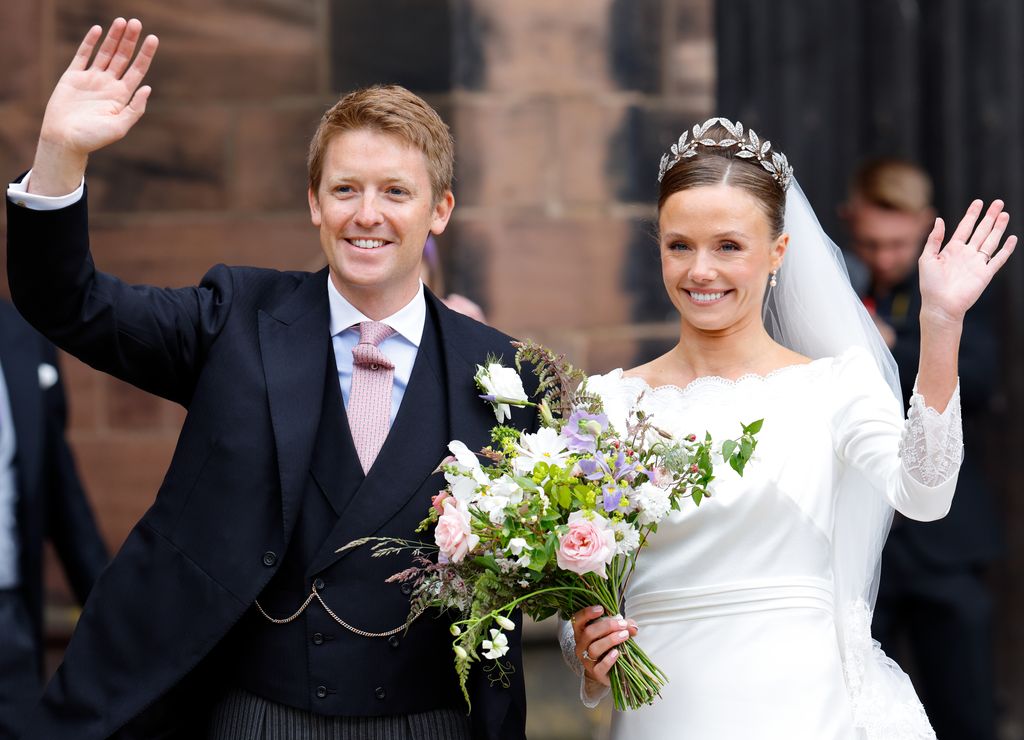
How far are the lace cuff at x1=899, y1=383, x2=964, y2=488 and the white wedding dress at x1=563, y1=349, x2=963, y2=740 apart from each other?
0.45 ft

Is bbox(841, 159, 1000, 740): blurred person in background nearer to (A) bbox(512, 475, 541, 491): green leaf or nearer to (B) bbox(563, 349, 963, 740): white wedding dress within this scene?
(B) bbox(563, 349, 963, 740): white wedding dress

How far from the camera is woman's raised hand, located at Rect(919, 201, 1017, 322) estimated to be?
118 inches

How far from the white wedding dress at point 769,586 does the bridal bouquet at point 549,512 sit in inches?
7.9

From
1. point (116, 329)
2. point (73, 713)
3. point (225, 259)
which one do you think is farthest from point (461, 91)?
point (73, 713)

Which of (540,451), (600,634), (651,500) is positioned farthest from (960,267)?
(600,634)

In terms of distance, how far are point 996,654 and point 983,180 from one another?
6.94ft

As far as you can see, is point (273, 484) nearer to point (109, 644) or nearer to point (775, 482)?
point (109, 644)

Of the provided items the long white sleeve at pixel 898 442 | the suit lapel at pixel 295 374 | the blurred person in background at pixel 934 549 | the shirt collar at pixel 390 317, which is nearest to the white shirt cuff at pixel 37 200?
the suit lapel at pixel 295 374

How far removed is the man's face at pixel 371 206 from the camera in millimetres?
3233

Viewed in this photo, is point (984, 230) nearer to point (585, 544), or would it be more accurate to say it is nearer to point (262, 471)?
point (585, 544)

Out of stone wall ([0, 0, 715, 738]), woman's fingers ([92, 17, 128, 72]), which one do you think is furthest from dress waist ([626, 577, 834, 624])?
stone wall ([0, 0, 715, 738])

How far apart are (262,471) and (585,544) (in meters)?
0.70

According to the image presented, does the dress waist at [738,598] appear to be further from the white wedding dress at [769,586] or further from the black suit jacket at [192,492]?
the black suit jacket at [192,492]

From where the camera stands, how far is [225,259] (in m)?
5.89
